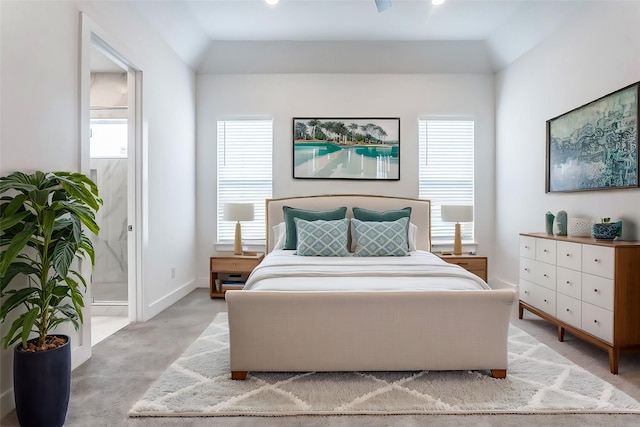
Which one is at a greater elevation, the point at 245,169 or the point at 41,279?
the point at 245,169

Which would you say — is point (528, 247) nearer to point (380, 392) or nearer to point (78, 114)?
point (380, 392)

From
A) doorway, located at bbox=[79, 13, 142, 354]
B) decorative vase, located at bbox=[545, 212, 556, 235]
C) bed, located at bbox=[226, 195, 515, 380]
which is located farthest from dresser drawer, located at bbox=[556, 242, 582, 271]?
doorway, located at bbox=[79, 13, 142, 354]

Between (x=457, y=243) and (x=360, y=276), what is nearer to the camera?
(x=360, y=276)

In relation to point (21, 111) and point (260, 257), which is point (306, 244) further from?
point (21, 111)

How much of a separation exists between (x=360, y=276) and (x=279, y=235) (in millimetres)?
1882

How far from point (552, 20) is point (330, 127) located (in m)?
2.52

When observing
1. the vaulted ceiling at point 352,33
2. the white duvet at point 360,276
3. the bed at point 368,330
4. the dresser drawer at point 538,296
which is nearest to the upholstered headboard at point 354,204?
the dresser drawer at point 538,296

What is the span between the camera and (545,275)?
3375mm

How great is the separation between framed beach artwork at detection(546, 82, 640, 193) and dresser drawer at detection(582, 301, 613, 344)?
91 cm

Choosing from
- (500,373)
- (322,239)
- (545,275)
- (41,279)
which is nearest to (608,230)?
(545,275)

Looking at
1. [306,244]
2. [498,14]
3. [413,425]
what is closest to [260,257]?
[306,244]

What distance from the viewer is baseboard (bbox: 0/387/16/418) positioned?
2.03 meters

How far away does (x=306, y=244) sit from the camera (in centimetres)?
388

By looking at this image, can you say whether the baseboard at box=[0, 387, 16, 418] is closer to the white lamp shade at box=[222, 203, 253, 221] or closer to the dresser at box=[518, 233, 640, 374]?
the white lamp shade at box=[222, 203, 253, 221]
